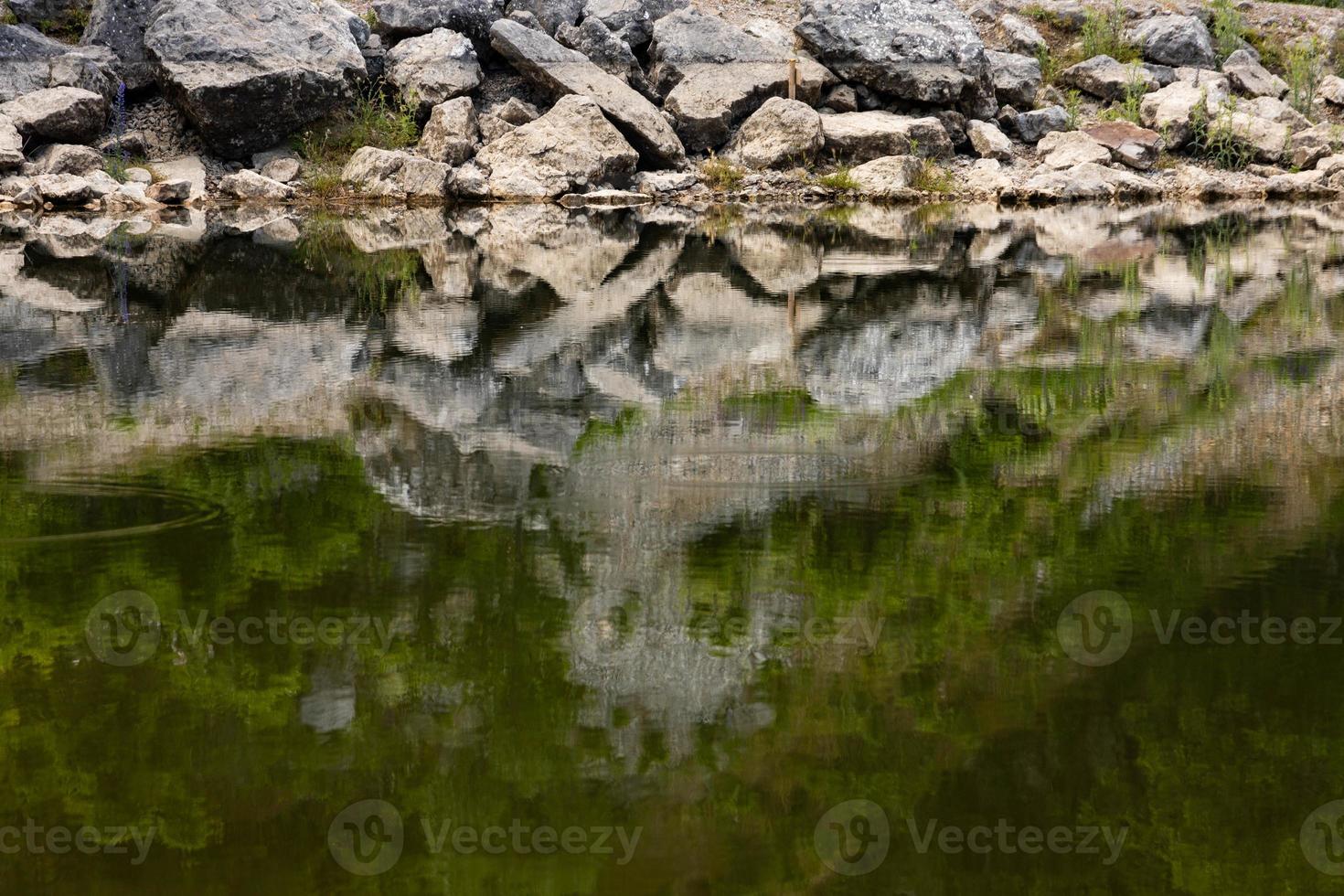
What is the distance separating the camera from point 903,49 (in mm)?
26234

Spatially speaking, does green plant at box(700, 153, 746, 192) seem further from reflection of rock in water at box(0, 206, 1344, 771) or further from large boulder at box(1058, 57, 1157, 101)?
large boulder at box(1058, 57, 1157, 101)

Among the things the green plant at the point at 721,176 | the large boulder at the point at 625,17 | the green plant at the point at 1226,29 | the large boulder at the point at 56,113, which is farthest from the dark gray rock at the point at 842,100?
the large boulder at the point at 56,113

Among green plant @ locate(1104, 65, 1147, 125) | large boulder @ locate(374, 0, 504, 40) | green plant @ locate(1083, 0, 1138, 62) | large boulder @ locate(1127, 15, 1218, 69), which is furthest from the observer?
green plant @ locate(1083, 0, 1138, 62)

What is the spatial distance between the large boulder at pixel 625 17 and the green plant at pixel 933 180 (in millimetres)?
6100

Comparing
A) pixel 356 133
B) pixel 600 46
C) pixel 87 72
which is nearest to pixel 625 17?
pixel 600 46

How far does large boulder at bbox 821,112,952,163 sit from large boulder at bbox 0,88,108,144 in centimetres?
1254

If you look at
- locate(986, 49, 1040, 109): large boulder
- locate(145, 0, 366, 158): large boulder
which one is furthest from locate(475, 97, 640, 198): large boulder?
locate(986, 49, 1040, 109): large boulder

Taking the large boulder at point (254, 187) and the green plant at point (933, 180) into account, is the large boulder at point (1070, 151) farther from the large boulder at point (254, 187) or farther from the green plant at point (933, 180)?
the large boulder at point (254, 187)

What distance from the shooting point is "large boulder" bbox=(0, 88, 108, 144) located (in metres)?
22.0

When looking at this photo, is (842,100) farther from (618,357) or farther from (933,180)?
(618,357)

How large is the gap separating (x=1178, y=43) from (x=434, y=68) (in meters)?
15.3

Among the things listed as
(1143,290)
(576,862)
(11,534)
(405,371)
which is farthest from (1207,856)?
(1143,290)

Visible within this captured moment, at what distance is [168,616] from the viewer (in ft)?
13.0

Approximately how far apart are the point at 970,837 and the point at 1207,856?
1.51ft
